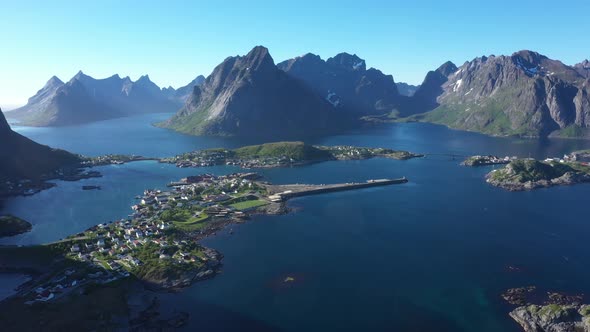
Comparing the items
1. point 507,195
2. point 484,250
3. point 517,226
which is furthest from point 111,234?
point 507,195

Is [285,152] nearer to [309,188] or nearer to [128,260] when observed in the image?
[309,188]

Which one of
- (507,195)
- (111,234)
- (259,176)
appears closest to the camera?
(111,234)

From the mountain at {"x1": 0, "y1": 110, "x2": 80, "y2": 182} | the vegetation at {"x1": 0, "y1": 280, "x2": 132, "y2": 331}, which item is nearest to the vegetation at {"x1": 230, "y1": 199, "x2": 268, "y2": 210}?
the vegetation at {"x1": 0, "y1": 280, "x2": 132, "y2": 331}

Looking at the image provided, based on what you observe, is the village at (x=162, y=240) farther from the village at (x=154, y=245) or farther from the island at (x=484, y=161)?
the island at (x=484, y=161)

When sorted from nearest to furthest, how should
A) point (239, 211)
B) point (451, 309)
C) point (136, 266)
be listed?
point (451, 309), point (136, 266), point (239, 211)

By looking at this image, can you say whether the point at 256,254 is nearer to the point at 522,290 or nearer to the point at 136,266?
the point at 136,266

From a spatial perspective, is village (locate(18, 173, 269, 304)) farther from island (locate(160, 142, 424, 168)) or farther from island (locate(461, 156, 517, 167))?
island (locate(461, 156, 517, 167))
